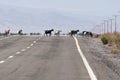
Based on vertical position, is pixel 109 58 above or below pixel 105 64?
below

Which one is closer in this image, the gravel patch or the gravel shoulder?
the gravel shoulder

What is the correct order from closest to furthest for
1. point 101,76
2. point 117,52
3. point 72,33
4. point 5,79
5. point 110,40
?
point 5,79 < point 101,76 < point 117,52 < point 110,40 < point 72,33

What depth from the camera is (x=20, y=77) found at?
760 inches

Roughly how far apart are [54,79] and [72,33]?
264 feet

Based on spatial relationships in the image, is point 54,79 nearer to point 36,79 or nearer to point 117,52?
point 36,79

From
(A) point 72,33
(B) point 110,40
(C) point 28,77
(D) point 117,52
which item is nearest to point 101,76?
(C) point 28,77

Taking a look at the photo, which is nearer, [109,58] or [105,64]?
→ [105,64]

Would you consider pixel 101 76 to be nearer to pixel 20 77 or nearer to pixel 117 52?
pixel 20 77

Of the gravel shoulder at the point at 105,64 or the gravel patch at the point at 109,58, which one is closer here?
the gravel shoulder at the point at 105,64

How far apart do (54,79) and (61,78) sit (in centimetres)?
49

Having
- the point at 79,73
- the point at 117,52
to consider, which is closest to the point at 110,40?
the point at 117,52

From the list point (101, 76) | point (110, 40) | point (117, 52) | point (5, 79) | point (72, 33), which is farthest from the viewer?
point (72, 33)

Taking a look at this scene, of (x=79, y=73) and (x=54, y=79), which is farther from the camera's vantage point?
(x=79, y=73)

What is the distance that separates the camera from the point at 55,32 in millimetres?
104188
